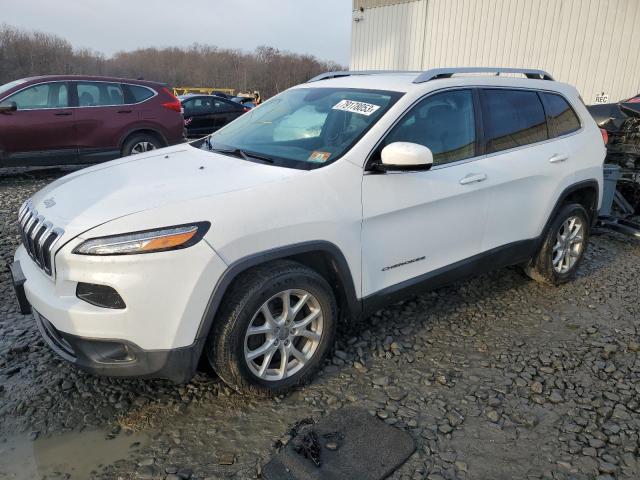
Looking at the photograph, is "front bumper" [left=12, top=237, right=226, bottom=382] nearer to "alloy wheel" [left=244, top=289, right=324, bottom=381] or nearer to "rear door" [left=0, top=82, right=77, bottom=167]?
"alloy wheel" [left=244, top=289, right=324, bottom=381]

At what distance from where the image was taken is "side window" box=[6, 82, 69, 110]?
7551 millimetres

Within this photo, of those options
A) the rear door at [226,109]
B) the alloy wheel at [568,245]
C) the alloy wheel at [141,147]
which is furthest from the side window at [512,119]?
the rear door at [226,109]

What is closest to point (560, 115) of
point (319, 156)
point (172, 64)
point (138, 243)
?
point (319, 156)

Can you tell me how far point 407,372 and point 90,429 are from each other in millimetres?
1762

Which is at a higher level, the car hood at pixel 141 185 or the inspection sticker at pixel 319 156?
the inspection sticker at pixel 319 156

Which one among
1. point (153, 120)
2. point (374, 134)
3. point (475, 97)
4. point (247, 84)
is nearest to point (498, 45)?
point (153, 120)

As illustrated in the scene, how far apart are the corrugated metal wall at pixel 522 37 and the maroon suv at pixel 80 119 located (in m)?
8.53

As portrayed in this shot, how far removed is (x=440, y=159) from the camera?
3.22 metres

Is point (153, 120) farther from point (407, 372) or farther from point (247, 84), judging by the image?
point (247, 84)

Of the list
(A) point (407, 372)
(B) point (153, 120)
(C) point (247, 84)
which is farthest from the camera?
(C) point (247, 84)

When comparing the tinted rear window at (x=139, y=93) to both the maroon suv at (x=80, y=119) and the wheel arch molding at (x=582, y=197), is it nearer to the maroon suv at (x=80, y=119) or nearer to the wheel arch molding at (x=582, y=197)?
the maroon suv at (x=80, y=119)

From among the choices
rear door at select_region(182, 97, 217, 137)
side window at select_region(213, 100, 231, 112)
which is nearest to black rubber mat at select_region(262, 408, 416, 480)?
rear door at select_region(182, 97, 217, 137)

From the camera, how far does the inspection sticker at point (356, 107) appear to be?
3.09 meters

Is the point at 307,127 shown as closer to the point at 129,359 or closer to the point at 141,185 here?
the point at 141,185
